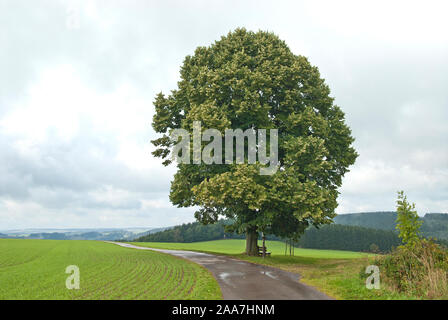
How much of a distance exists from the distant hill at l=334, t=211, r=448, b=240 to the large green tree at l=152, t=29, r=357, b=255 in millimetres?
111639

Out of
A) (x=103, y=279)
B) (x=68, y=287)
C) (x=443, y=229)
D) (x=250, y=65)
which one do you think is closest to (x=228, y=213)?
(x=250, y=65)

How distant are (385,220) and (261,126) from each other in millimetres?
172202

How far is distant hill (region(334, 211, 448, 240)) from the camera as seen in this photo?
420 feet

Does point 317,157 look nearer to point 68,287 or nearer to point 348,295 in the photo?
point 348,295

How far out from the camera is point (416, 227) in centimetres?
1596

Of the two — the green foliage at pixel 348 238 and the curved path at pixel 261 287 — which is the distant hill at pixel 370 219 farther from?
the curved path at pixel 261 287

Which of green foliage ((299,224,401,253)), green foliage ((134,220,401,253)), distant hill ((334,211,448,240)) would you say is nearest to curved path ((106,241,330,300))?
green foliage ((134,220,401,253))

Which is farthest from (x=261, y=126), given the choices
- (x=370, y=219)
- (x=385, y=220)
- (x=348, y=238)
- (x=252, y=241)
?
(x=370, y=219)

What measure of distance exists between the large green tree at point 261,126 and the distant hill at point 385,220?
4395 inches

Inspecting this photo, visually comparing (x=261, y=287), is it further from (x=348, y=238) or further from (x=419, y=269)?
(x=348, y=238)

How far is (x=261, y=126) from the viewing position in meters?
26.7

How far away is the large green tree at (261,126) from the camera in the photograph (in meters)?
23.4

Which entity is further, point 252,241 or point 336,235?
point 336,235

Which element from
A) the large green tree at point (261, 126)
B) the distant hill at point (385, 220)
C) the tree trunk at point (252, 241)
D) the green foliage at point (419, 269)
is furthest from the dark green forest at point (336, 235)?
the green foliage at point (419, 269)
